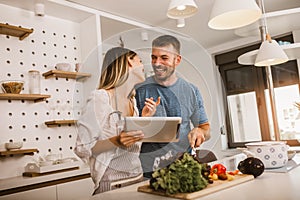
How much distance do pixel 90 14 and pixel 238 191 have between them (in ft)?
7.76

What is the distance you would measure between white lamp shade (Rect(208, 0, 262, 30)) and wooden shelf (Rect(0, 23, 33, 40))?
1682mm

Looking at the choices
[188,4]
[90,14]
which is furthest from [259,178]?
[90,14]

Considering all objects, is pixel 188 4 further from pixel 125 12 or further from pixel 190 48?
pixel 125 12

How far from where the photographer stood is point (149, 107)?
2.43 ft

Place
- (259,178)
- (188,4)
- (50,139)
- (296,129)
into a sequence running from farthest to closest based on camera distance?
(296,129)
(50,139)
(188,4)
(259,178)

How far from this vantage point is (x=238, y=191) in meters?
0.91

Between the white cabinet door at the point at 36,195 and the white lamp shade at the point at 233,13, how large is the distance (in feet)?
5.50

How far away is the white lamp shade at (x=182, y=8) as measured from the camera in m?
1.78

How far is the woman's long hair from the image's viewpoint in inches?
29.9

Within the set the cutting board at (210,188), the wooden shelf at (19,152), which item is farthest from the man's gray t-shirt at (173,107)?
the wooden shelf at (19,152)

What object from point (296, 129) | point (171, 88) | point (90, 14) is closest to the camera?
point (171, 88)

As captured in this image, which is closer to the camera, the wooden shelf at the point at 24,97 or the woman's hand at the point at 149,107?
the woman's hand at the point at 149,107

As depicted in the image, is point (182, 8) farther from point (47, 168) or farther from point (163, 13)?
point (47, 168)

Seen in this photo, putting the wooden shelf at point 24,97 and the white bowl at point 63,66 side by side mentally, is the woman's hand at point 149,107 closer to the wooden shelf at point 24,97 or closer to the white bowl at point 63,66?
the wooden shelf at point 24,97
